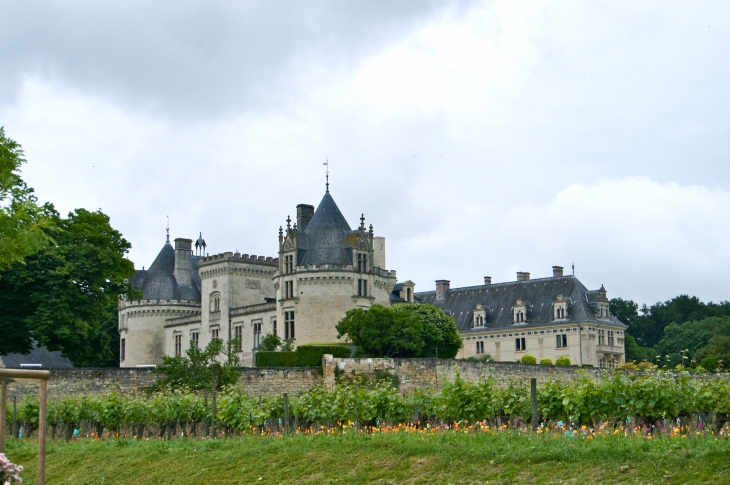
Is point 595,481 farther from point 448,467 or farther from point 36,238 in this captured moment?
point 36,238

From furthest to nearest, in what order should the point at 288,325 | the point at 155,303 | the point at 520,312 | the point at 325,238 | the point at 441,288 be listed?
the point at 441,288 → the point at 520,312 → the point at 155,303 → the point at 325,238 → the point at 288,325

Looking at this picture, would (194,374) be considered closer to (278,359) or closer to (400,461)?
(278,359)

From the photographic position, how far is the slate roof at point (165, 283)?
72.0 metres

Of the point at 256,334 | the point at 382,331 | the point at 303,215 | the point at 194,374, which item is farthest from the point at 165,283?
the point at 194,374

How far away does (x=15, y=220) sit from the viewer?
2145 cm

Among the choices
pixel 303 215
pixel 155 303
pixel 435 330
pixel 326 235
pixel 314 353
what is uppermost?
pixel 303 215

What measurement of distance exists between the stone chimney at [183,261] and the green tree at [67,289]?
2533 centimetres

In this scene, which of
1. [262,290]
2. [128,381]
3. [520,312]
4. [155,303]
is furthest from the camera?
[520,312]

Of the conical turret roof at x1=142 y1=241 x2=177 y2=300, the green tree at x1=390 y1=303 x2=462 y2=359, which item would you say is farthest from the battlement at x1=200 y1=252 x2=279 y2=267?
the green tree at x1=390 y1=303 x2=462 y2=359

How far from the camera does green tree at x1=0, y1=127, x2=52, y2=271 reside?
20.9m

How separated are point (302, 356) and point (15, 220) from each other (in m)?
30.3

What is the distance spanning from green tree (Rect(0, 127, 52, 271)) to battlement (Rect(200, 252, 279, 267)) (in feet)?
137

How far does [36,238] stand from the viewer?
2111 centimetres

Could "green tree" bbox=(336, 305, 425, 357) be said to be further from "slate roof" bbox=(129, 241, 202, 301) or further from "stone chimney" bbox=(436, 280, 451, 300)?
"stone chimney" bbox=(436, 280, 451, 300)
